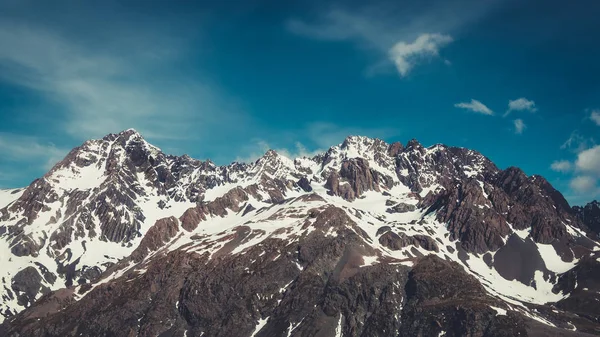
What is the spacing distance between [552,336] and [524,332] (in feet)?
35.6

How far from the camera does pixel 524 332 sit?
654ft

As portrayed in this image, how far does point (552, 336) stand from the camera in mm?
199875
